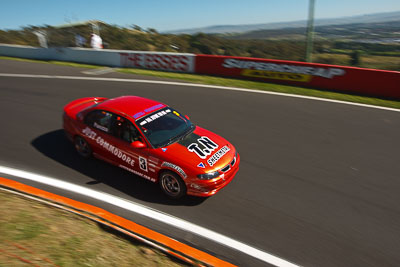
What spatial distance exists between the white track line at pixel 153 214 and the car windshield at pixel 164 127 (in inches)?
49.5

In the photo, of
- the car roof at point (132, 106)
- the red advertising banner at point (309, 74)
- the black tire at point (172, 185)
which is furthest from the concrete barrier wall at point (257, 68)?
the black tire at point (172, 185)

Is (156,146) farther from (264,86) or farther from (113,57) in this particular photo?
(113,57)

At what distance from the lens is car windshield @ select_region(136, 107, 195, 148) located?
5766 mm

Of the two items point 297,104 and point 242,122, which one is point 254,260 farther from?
point 297,104

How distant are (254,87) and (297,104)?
265cm

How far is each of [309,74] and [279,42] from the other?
4845mm

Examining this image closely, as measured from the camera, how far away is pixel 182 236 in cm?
→ 474

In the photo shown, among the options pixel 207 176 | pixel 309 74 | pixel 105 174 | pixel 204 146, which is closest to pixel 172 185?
pixel 207 176

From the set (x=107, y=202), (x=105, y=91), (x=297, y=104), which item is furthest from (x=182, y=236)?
(x=105, y=91)

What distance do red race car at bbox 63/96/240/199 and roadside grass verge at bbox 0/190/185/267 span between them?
1537mm

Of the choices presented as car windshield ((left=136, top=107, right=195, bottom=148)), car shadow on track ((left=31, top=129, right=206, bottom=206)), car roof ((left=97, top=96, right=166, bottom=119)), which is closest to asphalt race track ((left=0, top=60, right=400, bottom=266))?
car shadow on track ((left=31, top=129, right=206, bottom=206))

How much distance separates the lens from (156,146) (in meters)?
5.62

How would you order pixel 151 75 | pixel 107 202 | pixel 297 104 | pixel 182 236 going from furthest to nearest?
pixel 151 75, pixel 297 104, pixel 107 202, pixel 182 236

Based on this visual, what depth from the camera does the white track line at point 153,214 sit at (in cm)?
446
